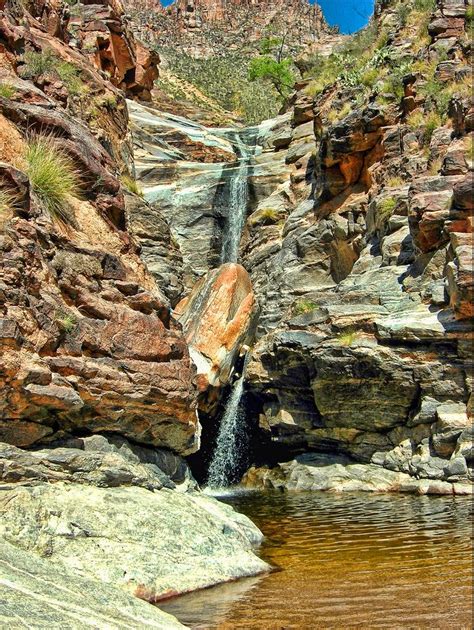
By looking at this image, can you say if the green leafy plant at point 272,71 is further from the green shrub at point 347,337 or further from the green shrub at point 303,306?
the green shrub at point 347,337

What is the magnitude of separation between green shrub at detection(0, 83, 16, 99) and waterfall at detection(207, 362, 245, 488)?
12.1 m

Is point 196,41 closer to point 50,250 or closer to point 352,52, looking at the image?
point 352,52

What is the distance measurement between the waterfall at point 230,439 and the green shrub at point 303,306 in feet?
8.95

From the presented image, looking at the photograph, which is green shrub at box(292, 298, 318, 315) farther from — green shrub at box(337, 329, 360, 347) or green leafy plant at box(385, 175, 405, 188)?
green leafy plant at box(385, 175, 405, 188)

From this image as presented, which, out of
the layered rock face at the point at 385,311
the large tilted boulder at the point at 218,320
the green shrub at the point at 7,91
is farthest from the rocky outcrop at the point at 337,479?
the green shrub at the point at 7,91

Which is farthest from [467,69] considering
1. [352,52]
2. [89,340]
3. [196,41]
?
[196,41]

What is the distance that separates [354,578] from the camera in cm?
764

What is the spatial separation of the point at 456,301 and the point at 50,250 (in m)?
10.2

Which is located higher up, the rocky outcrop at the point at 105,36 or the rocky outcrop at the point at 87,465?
the rocky outcrop at the point at 105,36

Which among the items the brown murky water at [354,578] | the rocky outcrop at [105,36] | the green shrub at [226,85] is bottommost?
the brown murky water at [354,578]

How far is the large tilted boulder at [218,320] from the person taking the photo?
18875 mm

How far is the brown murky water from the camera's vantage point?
606cm

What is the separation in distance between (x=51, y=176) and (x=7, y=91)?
6.58 feet

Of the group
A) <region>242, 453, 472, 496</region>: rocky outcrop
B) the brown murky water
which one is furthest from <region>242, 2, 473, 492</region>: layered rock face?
the brown murky water
